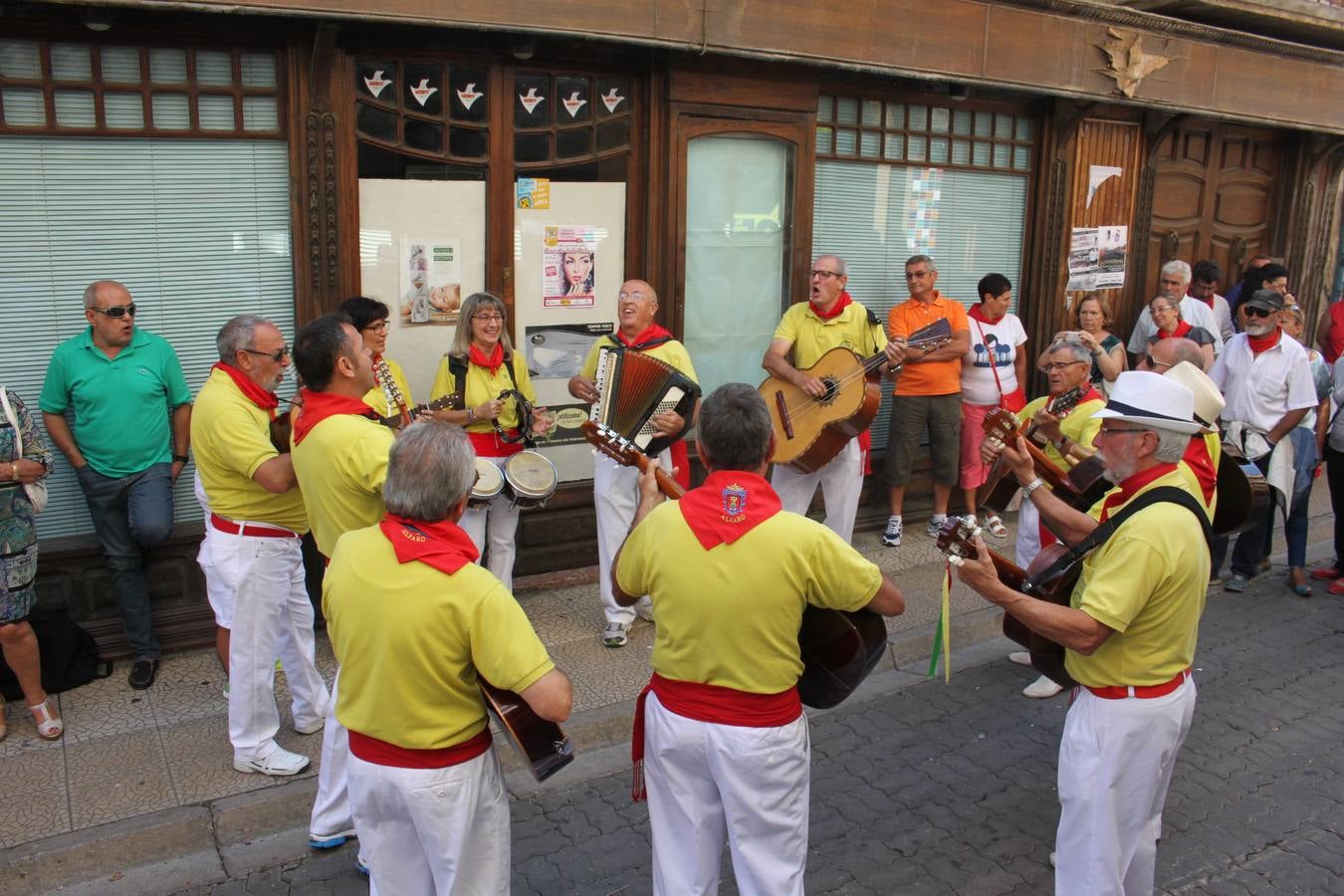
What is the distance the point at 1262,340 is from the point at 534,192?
17.5 feet

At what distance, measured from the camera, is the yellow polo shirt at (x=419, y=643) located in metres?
3.04

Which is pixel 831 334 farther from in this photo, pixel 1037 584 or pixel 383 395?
pixel 1037 584

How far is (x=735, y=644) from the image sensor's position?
130 inches

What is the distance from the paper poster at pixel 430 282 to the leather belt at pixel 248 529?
7.40 feet

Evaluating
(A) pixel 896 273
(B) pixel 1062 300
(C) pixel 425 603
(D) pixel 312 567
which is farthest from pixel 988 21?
(C) pixel 425 603

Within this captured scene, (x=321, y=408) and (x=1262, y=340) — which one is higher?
(x=1262, y=340)

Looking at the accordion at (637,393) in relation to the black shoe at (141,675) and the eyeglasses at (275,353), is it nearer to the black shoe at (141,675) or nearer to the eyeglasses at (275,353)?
the eyeglasses at (275,353)

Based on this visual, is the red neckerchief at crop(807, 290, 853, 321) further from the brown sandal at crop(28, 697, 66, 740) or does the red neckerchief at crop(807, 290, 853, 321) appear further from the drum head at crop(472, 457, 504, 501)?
the brown sandal at crop(28, 697, 66, 740)

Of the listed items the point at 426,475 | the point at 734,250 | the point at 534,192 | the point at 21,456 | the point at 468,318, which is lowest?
the point at 21,456

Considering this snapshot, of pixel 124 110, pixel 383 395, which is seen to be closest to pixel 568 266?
pixel 383 395

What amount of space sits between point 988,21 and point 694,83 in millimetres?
2526

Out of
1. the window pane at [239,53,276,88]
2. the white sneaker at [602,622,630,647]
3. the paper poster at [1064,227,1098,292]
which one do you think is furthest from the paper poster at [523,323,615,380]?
the paper poster at [1064,227,1098,292]

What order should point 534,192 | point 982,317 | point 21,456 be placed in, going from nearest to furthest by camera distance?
point 21,456
point 534,192
point 982,317

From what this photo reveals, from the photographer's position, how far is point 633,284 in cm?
653
